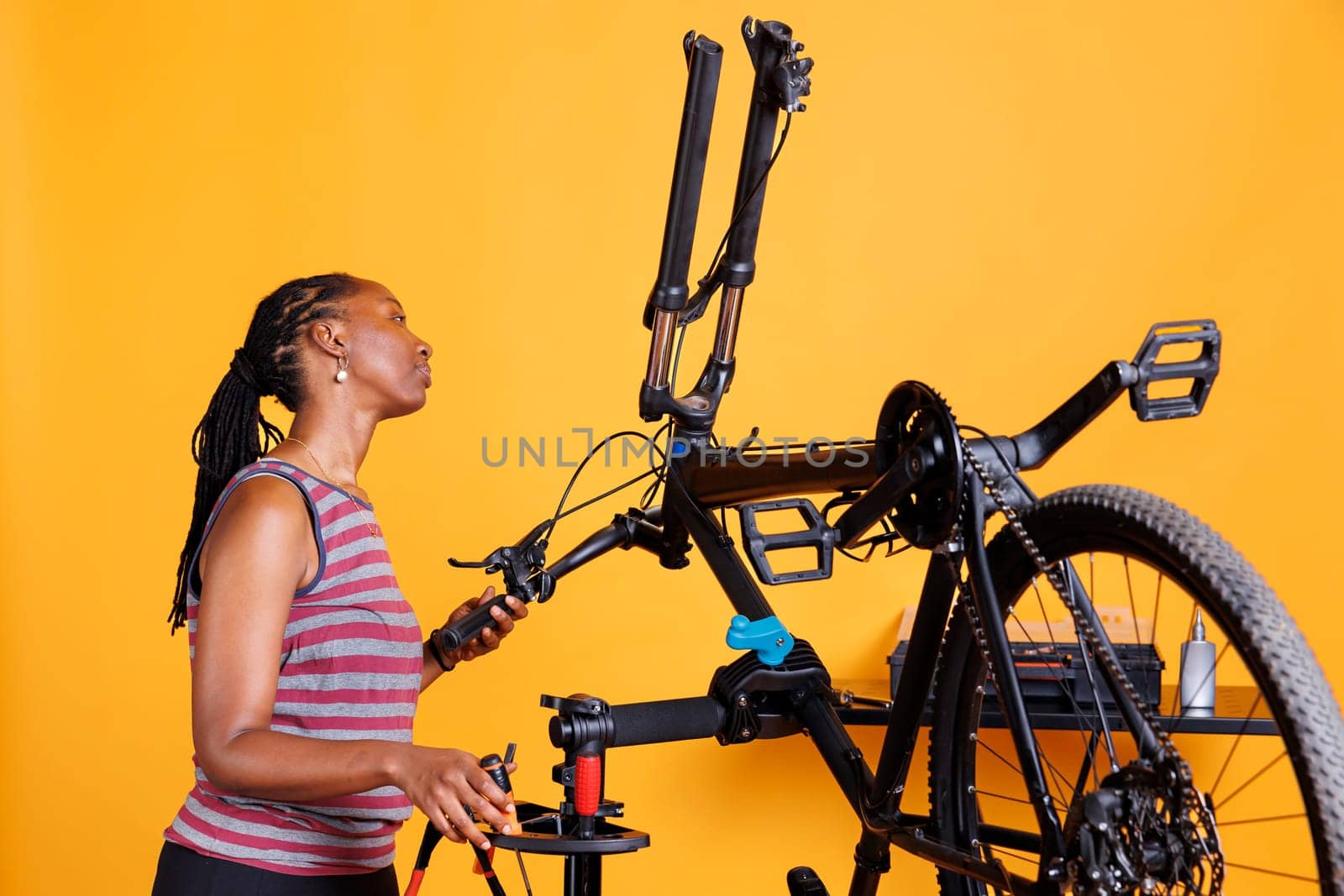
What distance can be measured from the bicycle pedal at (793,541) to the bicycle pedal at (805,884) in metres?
0.34

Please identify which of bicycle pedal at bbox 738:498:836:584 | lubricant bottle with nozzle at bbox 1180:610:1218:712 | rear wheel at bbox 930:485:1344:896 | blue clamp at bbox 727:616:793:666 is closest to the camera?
rear wheel at bbox 930:485:1344:896

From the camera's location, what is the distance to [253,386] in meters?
1.53

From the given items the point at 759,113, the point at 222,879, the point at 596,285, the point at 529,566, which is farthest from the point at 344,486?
the point at 596,285

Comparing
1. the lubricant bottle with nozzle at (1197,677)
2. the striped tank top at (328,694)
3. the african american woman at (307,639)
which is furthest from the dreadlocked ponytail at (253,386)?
the lubricant bottle with nozzle at (1197,677)

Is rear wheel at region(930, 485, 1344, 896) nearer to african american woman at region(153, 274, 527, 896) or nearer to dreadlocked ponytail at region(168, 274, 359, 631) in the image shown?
african american woman at region(153, 274, 527, 896)

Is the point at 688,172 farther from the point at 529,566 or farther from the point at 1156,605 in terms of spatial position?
the point at 1156,605

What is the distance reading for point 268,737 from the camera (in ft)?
3.80

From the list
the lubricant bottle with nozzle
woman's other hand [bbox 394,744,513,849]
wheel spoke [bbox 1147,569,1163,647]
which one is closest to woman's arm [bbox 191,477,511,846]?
woman's other hand [bbox 394,744,513,849]

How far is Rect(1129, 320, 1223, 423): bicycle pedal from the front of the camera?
38.4 inches

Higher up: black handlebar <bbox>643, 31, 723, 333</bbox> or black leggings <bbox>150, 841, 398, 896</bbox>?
black handlebar <bbox>643, 31, 723, 333</bbox>

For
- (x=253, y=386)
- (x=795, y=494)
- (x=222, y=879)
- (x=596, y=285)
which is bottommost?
(x=222, y=879)

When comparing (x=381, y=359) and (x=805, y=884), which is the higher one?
(x=381, y=359)

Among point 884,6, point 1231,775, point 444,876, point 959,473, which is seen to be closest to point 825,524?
point 959,473

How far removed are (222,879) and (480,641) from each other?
16.8 inches
